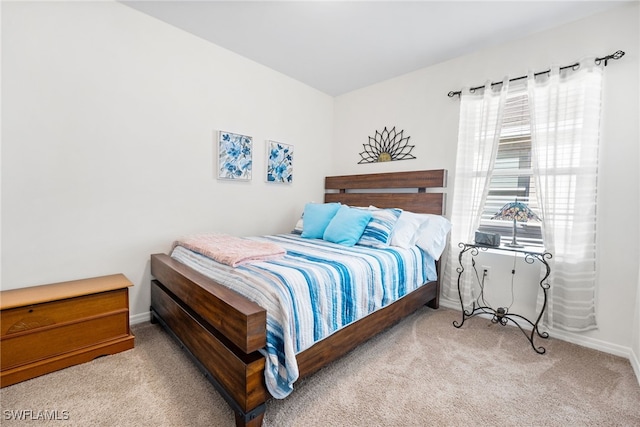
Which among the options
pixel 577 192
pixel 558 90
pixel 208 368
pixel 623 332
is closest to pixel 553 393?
pixel 623 332

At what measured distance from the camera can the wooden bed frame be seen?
126 centimetres

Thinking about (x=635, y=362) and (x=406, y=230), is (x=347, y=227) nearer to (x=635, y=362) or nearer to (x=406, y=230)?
(x=406, y=230)

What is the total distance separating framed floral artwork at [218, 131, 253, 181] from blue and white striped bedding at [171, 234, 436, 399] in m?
0.90

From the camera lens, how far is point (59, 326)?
1.74m

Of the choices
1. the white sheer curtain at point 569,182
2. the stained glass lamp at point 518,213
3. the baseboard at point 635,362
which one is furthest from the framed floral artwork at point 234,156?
the baseboard at point 635,362

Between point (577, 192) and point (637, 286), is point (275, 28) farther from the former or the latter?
point (637, 286)

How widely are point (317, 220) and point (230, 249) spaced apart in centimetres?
105

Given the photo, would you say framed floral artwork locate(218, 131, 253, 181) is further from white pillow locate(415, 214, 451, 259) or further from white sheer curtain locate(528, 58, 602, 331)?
white sheer curtain locate(528, 58, 602, 331)

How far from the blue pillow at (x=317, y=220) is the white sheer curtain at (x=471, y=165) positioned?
119cm

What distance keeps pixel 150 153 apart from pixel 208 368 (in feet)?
5.82

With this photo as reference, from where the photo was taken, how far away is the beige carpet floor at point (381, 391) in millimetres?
1400

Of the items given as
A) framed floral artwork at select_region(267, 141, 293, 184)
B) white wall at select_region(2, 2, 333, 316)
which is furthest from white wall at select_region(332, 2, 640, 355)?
white wall at select_region(2, 2, 333, 316)

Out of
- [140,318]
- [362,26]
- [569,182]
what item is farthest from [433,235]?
[140,318]

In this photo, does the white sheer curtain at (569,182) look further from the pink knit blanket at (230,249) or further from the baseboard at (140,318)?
the baseboard at (140,318)
